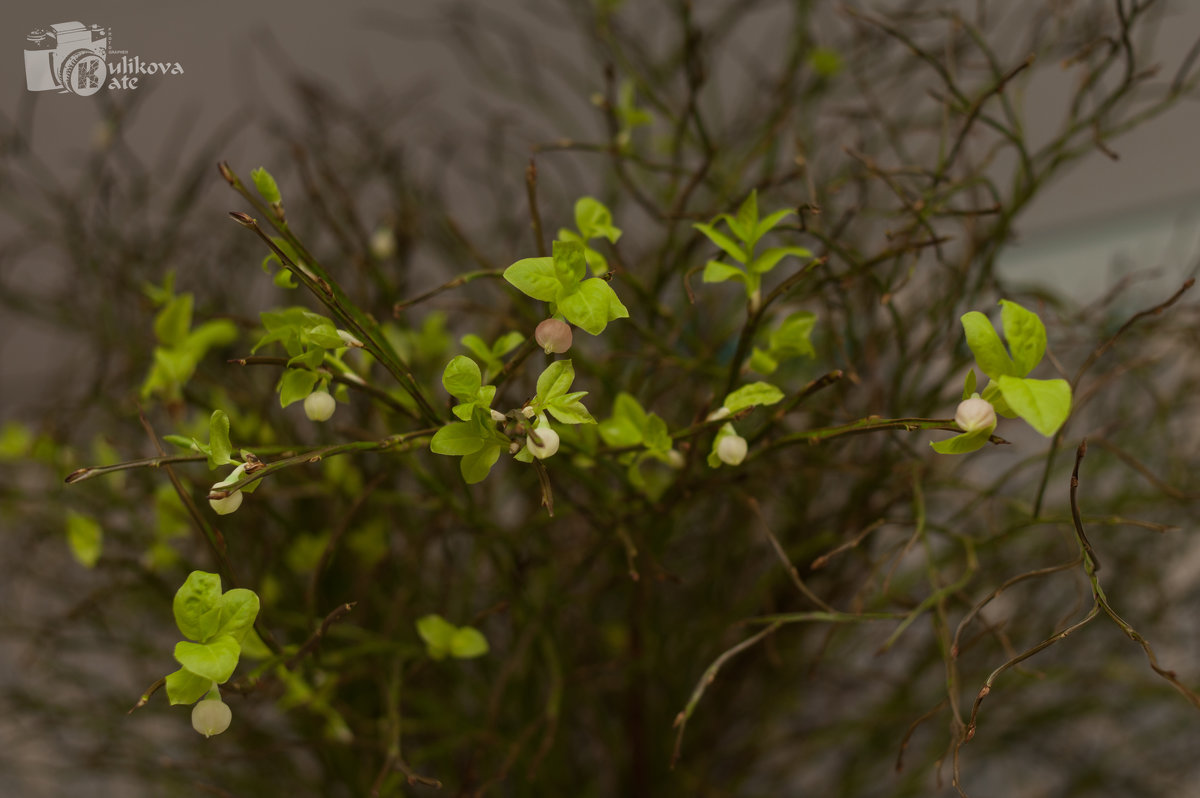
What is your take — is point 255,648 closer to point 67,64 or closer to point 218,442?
point 218,442

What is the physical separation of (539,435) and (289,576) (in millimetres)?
218

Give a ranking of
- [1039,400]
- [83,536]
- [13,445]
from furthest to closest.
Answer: [13,445], [83,536], [1039,400]

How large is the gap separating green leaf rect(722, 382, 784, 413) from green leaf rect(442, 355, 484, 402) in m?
0.07

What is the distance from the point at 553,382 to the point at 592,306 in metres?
0.02

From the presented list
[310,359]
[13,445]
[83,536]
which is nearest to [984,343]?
[310,359]

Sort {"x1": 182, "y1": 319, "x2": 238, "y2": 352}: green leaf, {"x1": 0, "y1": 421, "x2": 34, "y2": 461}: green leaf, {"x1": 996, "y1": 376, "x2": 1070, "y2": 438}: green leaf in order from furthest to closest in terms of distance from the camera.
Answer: {"x1": 0, "y1": 421, "x2": 34, "y2": 461}: green leaf
{"x1": 182, "y1": 319, "x2": 238, "y2": 352}: green leaf
{"x1": 996, "y1": 376, "x2": 1070, "y2": 438}: green leaf

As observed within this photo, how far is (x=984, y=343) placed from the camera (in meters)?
0.15

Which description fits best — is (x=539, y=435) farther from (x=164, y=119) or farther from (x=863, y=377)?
(x=164, y=119)

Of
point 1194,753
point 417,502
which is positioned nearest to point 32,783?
point 417,502

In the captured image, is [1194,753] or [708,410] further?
[1194,753]

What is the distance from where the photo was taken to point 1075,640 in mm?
408

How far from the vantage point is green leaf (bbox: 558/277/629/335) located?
6.0 inches
